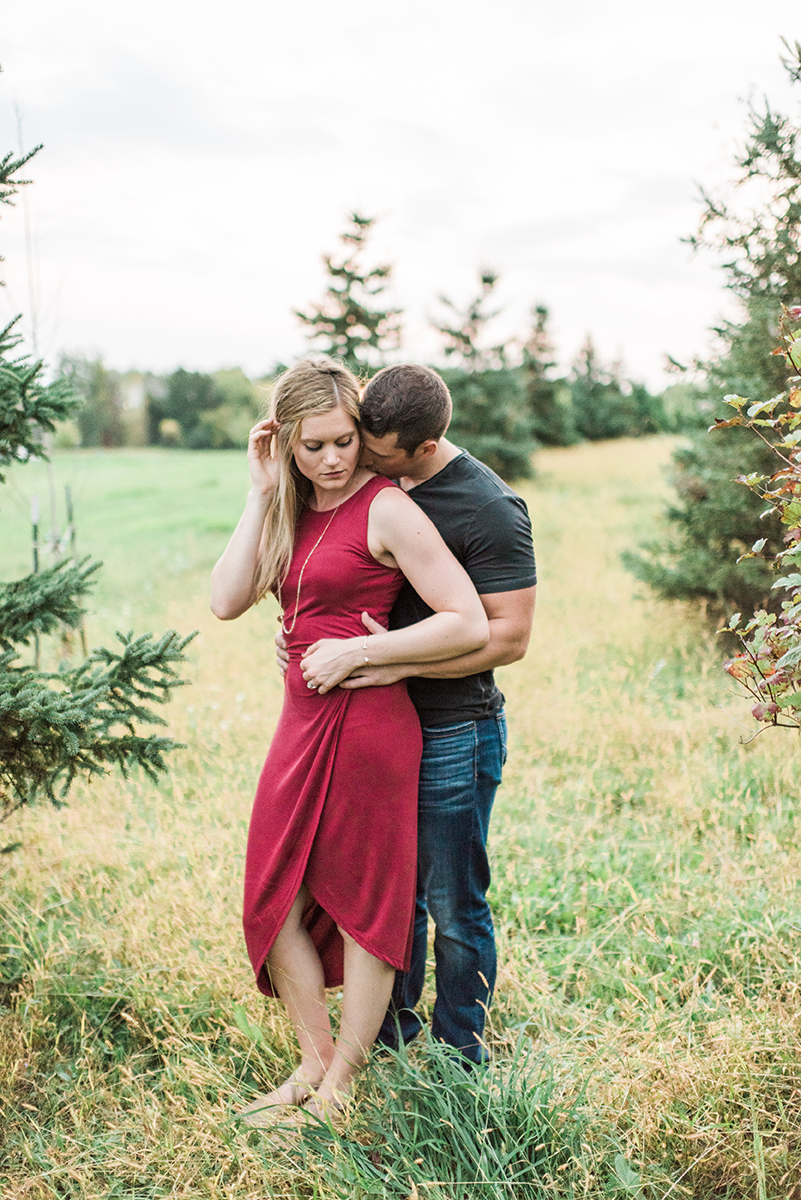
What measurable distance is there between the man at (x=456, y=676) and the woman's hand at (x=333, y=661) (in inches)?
2.2

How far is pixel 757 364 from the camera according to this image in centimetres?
681

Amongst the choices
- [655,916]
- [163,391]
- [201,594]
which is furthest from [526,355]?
[163,391]

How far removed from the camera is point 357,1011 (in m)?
2.62

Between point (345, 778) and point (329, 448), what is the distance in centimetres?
95

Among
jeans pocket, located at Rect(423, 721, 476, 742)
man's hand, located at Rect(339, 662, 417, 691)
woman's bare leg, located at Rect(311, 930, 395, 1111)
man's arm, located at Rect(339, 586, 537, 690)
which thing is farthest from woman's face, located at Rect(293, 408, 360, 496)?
woman's bare leg, located at Rect(311, 930, 395, 1111)

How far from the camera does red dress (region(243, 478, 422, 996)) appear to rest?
2504mm

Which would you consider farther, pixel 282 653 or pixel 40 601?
pixel 40 601

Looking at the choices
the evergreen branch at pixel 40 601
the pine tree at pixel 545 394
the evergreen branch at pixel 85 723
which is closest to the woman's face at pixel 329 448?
the evergreen branch at pixel 85 723

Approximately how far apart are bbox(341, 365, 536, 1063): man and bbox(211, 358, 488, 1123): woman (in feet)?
0.23

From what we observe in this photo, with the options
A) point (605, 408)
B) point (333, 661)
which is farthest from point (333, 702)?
point (605, 408)

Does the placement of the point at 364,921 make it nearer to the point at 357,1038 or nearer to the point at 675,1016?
the point at 357,1038

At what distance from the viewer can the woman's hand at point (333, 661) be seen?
2453 mm

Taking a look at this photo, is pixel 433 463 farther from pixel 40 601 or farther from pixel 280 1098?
pixel 280 1098

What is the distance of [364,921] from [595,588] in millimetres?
7623
